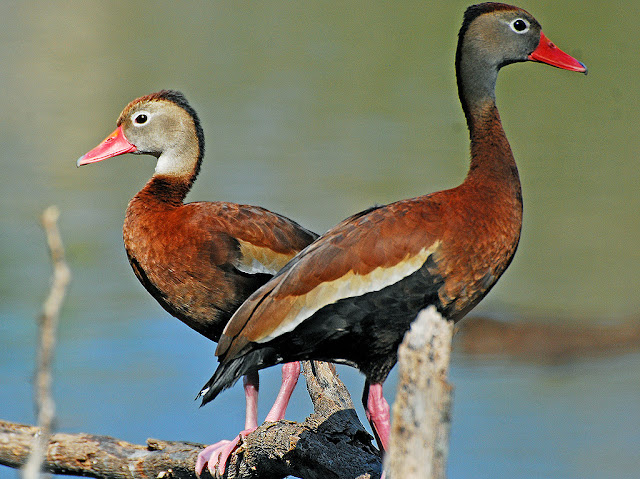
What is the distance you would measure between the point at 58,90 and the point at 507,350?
10300 millimetres

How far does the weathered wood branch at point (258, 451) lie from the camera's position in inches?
136

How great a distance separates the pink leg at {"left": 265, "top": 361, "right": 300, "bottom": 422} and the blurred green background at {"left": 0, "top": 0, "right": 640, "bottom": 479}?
221 cm

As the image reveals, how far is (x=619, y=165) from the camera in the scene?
12391 millimetres

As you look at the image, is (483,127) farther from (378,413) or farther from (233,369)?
(233,369)

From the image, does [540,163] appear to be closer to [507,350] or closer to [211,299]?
[507,350]

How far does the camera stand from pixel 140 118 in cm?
489

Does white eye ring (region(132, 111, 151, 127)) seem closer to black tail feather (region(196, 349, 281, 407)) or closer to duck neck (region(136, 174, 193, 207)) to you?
duck neck (region(136, 174, 193, 207))

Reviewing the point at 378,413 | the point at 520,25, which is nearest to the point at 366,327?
the point at 378,413

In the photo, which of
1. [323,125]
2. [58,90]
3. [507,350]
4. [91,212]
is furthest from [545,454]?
[58,90]

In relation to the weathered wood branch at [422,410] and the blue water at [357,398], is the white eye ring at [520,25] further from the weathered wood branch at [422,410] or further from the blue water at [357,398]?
the blue water at [357,398]

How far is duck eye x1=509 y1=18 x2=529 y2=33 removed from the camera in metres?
4.04

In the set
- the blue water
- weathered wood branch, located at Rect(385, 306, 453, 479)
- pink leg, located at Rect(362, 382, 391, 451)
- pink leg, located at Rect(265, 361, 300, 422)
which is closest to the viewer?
weathered wood branch, located at Rect(385, 306, 453, 479)

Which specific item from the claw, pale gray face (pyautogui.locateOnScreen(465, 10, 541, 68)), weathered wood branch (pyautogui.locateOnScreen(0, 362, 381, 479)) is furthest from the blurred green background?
pale gray face (pyautogui.locateOnScreen(465, 10, 541, 68))

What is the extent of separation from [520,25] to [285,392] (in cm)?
191
